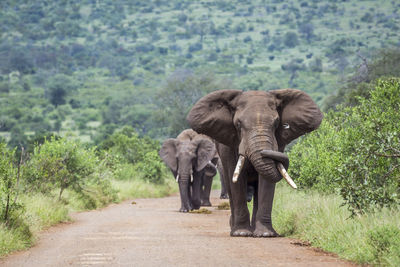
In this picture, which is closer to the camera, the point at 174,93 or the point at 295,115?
the point at 295,115

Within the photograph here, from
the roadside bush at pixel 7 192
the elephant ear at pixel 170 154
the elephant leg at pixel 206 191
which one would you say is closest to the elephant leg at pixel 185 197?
the elephant ear at pixel 170 154

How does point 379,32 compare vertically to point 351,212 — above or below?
below

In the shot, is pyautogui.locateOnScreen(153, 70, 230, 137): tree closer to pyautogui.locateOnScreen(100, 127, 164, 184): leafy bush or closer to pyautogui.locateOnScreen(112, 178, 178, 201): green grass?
pyautogui.locateOnScreen(100, 127, 164, 184): leafy bush

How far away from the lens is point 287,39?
13800cm

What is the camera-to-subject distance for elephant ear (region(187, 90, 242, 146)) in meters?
13.0

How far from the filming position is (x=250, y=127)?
1212 cm

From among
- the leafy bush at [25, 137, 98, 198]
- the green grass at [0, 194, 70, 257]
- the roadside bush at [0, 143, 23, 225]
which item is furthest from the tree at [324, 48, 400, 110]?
the roadside bush at [0, 143, 23, 225]

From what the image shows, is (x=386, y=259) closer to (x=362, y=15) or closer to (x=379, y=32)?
(x=379, y=32)

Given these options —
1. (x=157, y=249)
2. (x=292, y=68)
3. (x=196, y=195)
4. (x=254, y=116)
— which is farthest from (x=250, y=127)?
(x=292, y=68)

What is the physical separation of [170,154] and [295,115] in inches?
470

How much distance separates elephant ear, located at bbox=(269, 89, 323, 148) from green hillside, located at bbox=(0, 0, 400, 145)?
5080 centimetres

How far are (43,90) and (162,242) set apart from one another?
347 ft

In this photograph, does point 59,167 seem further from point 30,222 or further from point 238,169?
point 238,169

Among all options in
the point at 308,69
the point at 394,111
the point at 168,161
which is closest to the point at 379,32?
the point at 308,69
